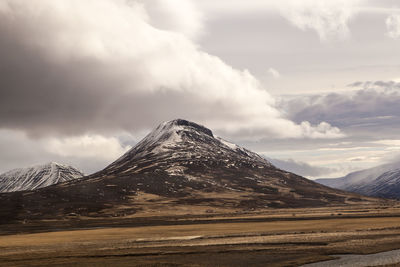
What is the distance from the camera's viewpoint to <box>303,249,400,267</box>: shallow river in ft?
197

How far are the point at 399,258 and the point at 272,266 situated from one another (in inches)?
681

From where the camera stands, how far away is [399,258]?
61938 mm

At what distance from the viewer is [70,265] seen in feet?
219

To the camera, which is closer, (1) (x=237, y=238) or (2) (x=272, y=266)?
(2) (x=272, y=266)

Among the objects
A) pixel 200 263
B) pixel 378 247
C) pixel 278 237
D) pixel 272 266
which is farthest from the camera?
pixel 278 237

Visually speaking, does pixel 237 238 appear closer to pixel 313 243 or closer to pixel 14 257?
pixel 313 243

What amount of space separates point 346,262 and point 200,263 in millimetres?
19648

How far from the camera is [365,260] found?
6247 cm

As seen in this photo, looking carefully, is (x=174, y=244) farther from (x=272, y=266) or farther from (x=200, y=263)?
(x=272, y=266)

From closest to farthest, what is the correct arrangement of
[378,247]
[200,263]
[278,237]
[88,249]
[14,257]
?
[200,263]
[378,247]
[14,257]
[88,249]
[278,237]

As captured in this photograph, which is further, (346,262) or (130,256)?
(130,256)

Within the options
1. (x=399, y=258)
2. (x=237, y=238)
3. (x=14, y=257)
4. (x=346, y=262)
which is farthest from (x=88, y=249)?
(x=399, y=258)

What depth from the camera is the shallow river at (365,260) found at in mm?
59950

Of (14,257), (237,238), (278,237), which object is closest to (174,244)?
(237,238)
